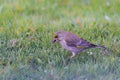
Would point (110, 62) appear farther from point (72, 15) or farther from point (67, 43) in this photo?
point (72, 15)

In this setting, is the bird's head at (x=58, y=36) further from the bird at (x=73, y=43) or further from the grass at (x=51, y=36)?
the grass at (x=51, y=36)

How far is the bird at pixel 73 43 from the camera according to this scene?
7311mm

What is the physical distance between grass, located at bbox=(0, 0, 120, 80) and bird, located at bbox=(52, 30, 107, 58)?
12 cm

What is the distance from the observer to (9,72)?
21.7 feet

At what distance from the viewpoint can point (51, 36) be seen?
800cm

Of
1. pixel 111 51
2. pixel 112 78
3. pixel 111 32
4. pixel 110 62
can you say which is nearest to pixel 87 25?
pixel 111 32

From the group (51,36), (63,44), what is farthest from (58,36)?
(51,36)

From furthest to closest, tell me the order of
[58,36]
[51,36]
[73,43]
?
[51,36], [58,36], [73,43]

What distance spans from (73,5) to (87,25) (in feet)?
6.79

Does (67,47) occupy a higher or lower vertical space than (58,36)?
lower

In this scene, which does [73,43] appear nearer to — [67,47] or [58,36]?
[67,47]

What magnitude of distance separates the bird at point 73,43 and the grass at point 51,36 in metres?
→ 0.12

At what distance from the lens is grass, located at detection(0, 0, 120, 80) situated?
6691mm

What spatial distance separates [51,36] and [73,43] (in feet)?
2.26
